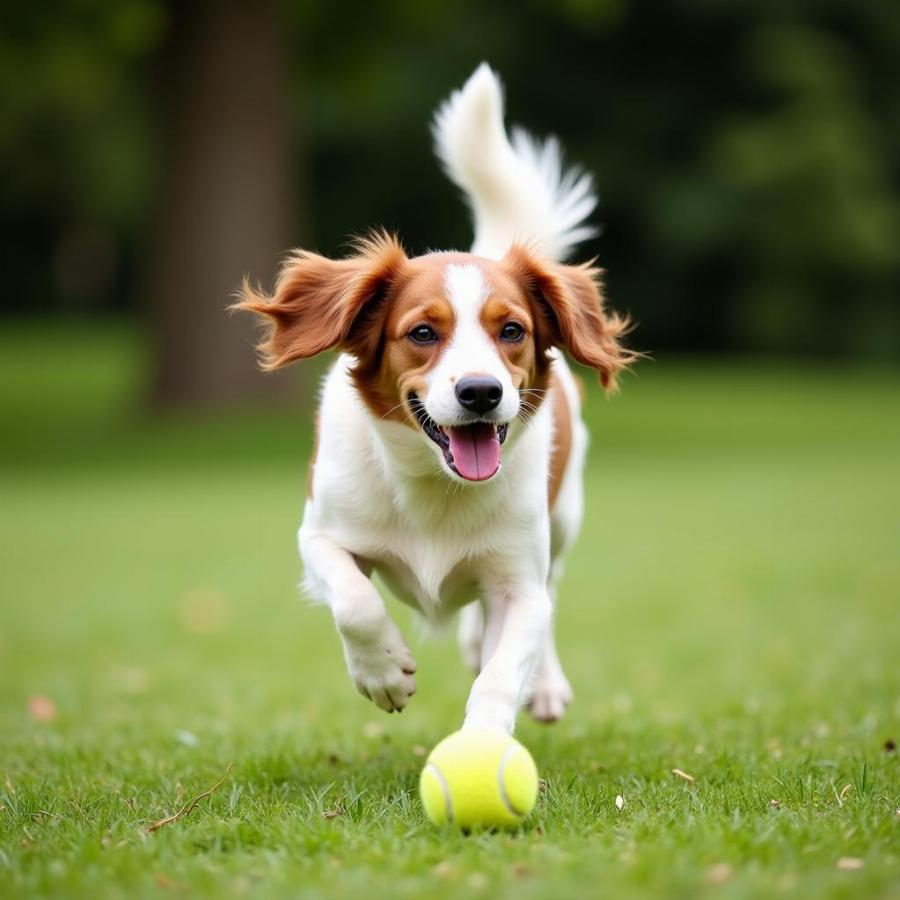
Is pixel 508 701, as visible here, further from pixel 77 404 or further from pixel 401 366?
pixel 77 404

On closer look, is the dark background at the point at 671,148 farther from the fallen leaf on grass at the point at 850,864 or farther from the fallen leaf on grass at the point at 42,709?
the fallen leaf on grass at the point at 850,864

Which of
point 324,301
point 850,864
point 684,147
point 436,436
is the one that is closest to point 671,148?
point 684,147

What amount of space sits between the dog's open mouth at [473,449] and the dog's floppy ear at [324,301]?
1.88ft

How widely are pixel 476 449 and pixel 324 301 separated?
3.12 feet

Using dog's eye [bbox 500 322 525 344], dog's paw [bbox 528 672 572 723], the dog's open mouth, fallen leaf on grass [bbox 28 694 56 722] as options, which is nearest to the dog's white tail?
dog's eye [bbox 500 322 525 344]

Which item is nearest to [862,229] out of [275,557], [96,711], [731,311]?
[731,311]

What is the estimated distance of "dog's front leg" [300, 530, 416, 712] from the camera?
15.1 feet

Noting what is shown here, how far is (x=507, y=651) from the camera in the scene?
15.2 ft

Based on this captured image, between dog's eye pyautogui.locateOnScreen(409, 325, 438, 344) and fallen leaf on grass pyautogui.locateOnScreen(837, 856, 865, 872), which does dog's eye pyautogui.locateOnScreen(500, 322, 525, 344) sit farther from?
fallen leaf on grass pyautogui.locateOnScreen(837, 856, 865, 872)

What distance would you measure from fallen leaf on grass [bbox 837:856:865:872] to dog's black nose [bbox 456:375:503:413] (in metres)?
1.79

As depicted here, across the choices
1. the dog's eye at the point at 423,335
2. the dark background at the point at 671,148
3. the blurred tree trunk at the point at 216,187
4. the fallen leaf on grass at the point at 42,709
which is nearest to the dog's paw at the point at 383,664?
the dog's eye at the point at 423,335

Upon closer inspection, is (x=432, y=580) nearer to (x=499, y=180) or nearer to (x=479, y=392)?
(x=479, y=392)

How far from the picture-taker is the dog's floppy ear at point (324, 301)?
5016 millimetres

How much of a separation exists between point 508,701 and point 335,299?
5.45 ft
